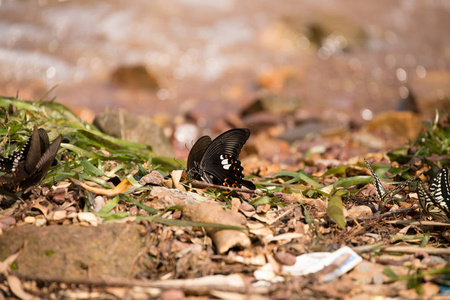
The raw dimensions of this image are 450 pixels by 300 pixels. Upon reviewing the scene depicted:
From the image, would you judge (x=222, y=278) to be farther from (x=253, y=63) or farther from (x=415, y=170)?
(x=253, y=63)

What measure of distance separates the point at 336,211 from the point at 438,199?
66cm

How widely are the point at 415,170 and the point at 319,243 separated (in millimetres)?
1599

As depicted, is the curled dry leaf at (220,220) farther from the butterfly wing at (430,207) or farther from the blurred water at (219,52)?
the blurred water at (219,52)

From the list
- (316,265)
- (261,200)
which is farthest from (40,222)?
(316,265)

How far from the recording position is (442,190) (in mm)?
2605

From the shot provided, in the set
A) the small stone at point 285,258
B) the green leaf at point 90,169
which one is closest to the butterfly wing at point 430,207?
the small stone at point 285,258

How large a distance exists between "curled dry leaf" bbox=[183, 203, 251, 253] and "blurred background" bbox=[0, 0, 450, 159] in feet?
16.0

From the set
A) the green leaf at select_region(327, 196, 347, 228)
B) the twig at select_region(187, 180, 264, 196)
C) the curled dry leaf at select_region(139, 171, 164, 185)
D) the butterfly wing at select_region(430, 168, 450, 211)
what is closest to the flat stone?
the curled dry leaf at select_region(139, 171, 164, 185)

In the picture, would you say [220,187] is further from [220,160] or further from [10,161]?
[10,161]

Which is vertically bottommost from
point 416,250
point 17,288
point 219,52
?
point 17,288

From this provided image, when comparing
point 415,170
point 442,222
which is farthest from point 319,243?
point 415,170

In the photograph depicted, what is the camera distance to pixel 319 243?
2467 millimetres

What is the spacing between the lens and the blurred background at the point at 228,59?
8.38m

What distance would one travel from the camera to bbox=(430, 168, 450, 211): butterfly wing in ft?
8.48
